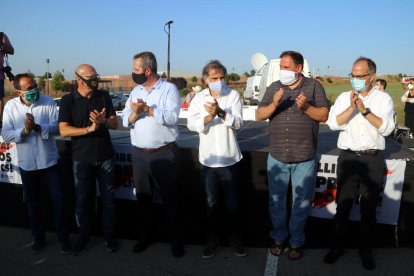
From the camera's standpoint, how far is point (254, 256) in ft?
11.9

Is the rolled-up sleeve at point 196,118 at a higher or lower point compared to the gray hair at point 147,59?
lower

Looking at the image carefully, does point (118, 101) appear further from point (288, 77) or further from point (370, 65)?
point (370, 65)

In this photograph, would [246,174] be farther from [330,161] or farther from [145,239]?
[145,239]

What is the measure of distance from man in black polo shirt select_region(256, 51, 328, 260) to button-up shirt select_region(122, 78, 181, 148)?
0.85 m

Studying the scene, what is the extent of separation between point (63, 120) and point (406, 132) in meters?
6.54

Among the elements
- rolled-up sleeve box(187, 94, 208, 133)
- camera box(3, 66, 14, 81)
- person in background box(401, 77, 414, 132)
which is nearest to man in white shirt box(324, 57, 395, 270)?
rolled-up sleeve box(187, 94, 208, 133)

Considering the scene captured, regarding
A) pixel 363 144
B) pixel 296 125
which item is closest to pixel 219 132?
pixel 296 125

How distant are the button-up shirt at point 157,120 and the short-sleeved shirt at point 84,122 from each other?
33 centimetres

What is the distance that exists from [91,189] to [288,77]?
7.56ft

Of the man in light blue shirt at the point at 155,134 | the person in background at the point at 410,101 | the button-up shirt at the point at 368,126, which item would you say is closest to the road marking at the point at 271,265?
the man in light blue shirt at the point at 155,134

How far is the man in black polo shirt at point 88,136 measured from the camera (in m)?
3.48

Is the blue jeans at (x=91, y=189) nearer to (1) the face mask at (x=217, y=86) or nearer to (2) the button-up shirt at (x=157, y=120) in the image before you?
(2) the button-up shirt at (x=157, y=120)

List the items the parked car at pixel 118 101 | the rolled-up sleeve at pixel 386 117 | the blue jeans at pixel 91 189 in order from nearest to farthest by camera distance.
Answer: the rolled-up sleeve at pixel 386 117 → the blue jeans at pixel 91 189 → the parked car at pixel 118 101

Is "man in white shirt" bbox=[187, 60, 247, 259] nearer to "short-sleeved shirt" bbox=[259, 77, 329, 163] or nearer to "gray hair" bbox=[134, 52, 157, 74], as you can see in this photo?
"short-sleeved shirt" bbox=[259, 77, 329, 163]
